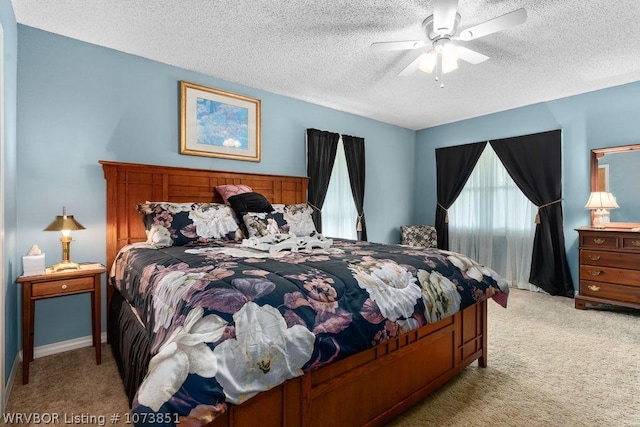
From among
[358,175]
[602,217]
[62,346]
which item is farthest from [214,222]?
[602,217]

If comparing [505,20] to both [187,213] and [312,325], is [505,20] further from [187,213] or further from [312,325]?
[187,213]

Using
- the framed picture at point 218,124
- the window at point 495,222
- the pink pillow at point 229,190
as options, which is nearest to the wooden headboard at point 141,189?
the pink pillow at point 229,190

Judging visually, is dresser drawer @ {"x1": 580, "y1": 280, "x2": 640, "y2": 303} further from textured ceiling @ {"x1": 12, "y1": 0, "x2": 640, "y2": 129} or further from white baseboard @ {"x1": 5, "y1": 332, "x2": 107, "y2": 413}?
white baseboard @ {"x1": 5, "y1": 332, "x2": 107, "y2": 413}

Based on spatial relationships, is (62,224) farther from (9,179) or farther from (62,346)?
(62,346)

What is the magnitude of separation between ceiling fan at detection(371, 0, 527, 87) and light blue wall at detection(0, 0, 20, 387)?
7.76 ft

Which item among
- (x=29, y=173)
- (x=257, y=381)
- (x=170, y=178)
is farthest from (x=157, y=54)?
(x=257, y=381)

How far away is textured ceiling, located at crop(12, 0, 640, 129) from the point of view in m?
2.30

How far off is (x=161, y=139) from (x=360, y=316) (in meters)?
2.68

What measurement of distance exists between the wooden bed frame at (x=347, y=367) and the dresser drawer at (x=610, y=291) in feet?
6.94

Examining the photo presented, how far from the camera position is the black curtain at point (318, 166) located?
4.25m

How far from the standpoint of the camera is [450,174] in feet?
17.1

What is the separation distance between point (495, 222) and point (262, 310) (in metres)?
4.49

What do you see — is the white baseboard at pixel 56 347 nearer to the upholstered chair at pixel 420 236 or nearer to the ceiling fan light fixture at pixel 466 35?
the ceiling fan light fixture at pixel 466 35

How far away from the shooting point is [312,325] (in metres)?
1.29
